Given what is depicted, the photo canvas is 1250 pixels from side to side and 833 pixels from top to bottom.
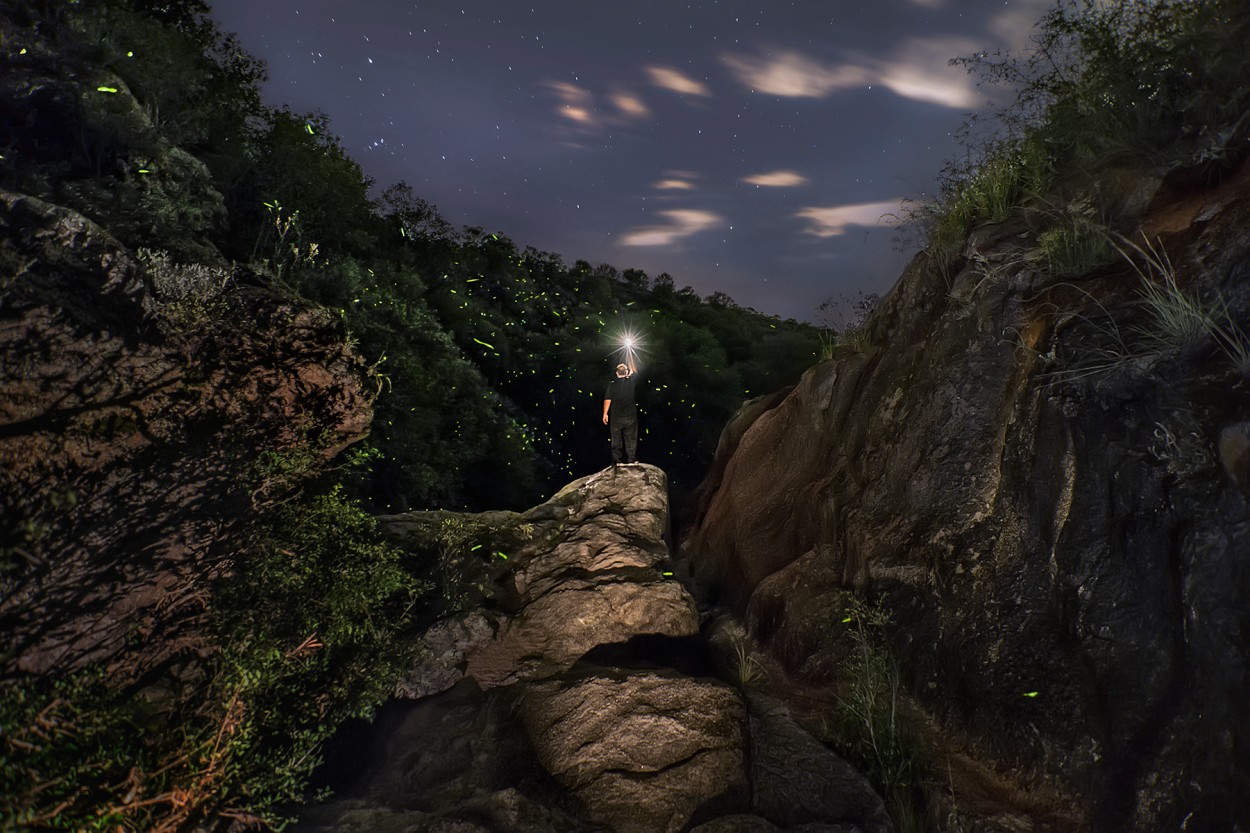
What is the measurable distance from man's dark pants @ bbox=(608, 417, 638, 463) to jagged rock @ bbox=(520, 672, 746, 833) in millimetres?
6133

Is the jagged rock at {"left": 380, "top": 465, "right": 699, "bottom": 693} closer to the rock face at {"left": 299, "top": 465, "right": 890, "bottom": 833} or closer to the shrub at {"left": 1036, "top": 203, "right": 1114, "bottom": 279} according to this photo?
the rock face at {"left": 299, "top": 465, "right": 890, "bottom": 833}

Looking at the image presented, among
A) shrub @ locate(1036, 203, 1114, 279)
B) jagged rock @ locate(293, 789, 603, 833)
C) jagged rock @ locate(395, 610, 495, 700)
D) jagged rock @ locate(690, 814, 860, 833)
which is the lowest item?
jagged rock @ locate(293, 789, 603, 833)

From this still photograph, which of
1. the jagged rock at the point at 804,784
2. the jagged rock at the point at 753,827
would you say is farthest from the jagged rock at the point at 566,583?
the jagged rock at the point at 753,827

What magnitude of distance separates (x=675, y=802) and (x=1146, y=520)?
3981mm

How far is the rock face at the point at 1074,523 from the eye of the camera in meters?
3.61

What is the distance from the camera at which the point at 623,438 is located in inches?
473

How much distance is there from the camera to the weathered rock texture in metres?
4.16

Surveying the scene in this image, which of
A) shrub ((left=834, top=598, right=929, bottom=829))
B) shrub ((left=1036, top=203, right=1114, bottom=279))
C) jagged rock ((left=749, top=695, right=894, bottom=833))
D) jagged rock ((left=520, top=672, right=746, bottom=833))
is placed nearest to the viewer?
jagged rock ((left=749, top=695, right=894, bottom=833))

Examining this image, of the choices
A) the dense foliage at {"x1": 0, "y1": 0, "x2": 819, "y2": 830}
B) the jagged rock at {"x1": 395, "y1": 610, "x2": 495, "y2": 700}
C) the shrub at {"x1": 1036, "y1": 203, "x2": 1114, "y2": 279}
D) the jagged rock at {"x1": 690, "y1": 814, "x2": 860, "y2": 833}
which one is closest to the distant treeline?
the dense foliage at {"x1": 0, "y1": 0, "x2": 819, "y2": 830}

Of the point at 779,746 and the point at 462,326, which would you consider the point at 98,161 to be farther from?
the point at 779,746

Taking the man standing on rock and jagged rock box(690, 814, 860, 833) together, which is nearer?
jagged rock box(690, 814, 860, 833)

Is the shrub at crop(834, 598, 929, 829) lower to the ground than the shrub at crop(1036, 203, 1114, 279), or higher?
lower

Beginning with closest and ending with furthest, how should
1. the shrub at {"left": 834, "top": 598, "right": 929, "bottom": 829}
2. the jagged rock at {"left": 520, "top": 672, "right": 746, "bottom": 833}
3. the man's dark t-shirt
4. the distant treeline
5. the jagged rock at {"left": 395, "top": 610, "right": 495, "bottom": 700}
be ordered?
the shrub at {"left": 834, "top": 598, "right": 929, "bottom": 829} → the jagged rock at {"left": 520, "top": 672, "right": 746, "bottom": 833} → the jagged rock at {"left": 395, "top": 610, "right": 495, "bottom": 700} → the distant treeline → the man's dark t-shirt

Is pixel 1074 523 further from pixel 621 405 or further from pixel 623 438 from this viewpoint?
pixel 623 438
